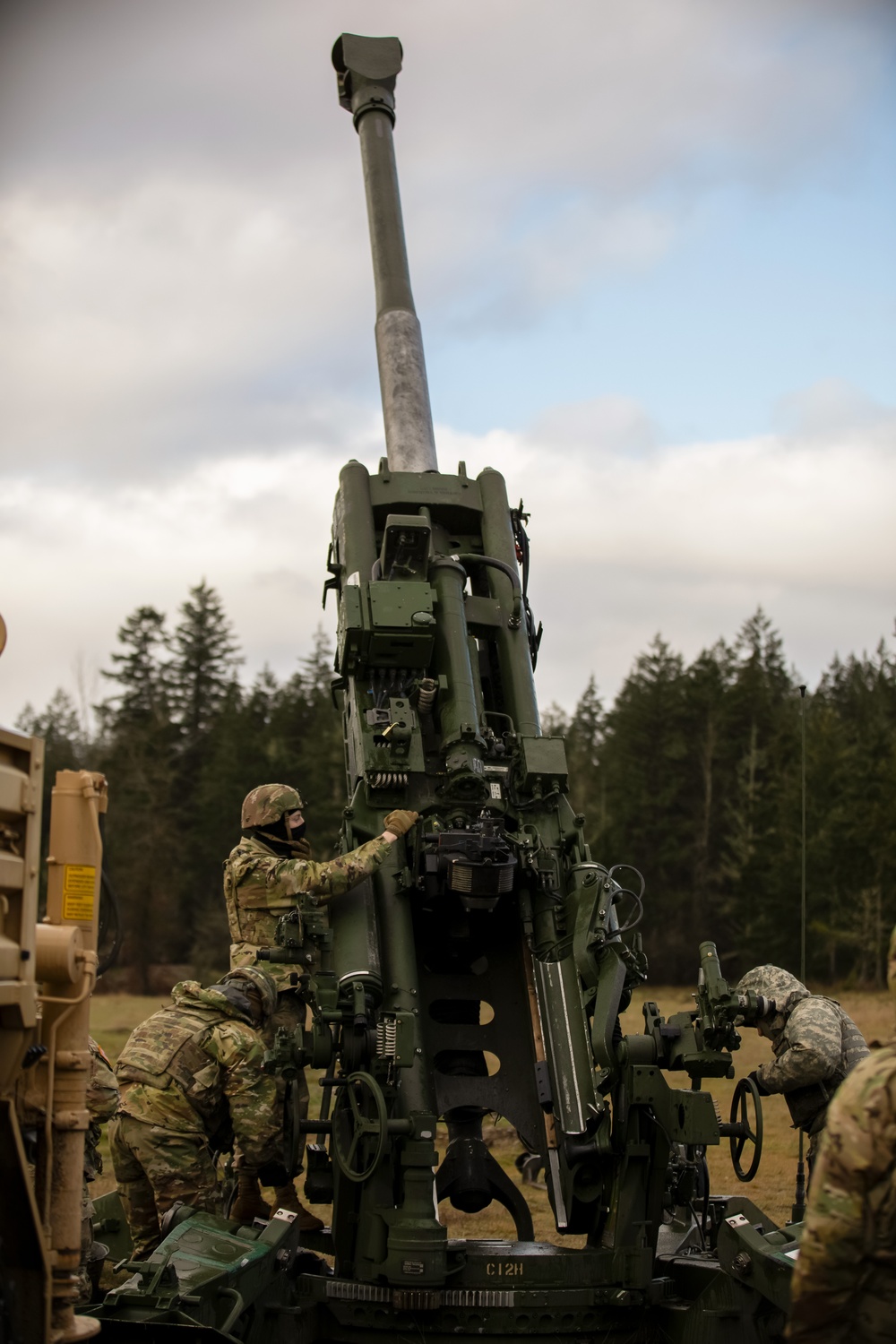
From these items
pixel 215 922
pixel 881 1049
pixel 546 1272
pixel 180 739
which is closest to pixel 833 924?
pixel 215 922

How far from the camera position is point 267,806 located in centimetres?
745

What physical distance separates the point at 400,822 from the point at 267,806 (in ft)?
2.58

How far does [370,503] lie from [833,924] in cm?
2579

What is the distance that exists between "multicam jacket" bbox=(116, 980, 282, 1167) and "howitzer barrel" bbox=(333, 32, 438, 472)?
4.00m

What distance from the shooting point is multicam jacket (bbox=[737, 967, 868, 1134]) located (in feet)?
21.2

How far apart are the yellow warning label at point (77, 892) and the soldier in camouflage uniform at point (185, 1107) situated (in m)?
2.02

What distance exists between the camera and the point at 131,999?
3238 cm

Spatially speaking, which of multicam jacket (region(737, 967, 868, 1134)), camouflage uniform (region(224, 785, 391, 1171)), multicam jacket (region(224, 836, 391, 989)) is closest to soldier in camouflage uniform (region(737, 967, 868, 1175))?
multicam jacket (region(737, 967, 868, 1134))

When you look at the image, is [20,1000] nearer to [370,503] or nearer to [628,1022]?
[370,503]

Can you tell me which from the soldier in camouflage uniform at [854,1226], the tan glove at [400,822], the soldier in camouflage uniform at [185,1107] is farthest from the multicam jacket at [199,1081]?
the soldier in camouflage uniform at [854,1226]

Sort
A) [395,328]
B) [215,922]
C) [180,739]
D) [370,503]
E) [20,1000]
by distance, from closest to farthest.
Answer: [20,1000]
[370,503]
[395,328]
[215,922]
[180,739]

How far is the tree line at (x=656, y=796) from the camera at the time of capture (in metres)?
32.7

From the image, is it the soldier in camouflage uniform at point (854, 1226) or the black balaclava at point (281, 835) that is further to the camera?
the black balaclava at point (281, 835)

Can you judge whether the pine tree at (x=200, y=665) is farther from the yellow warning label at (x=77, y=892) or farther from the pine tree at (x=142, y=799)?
the yellow warning label at (x=77, y=892)
